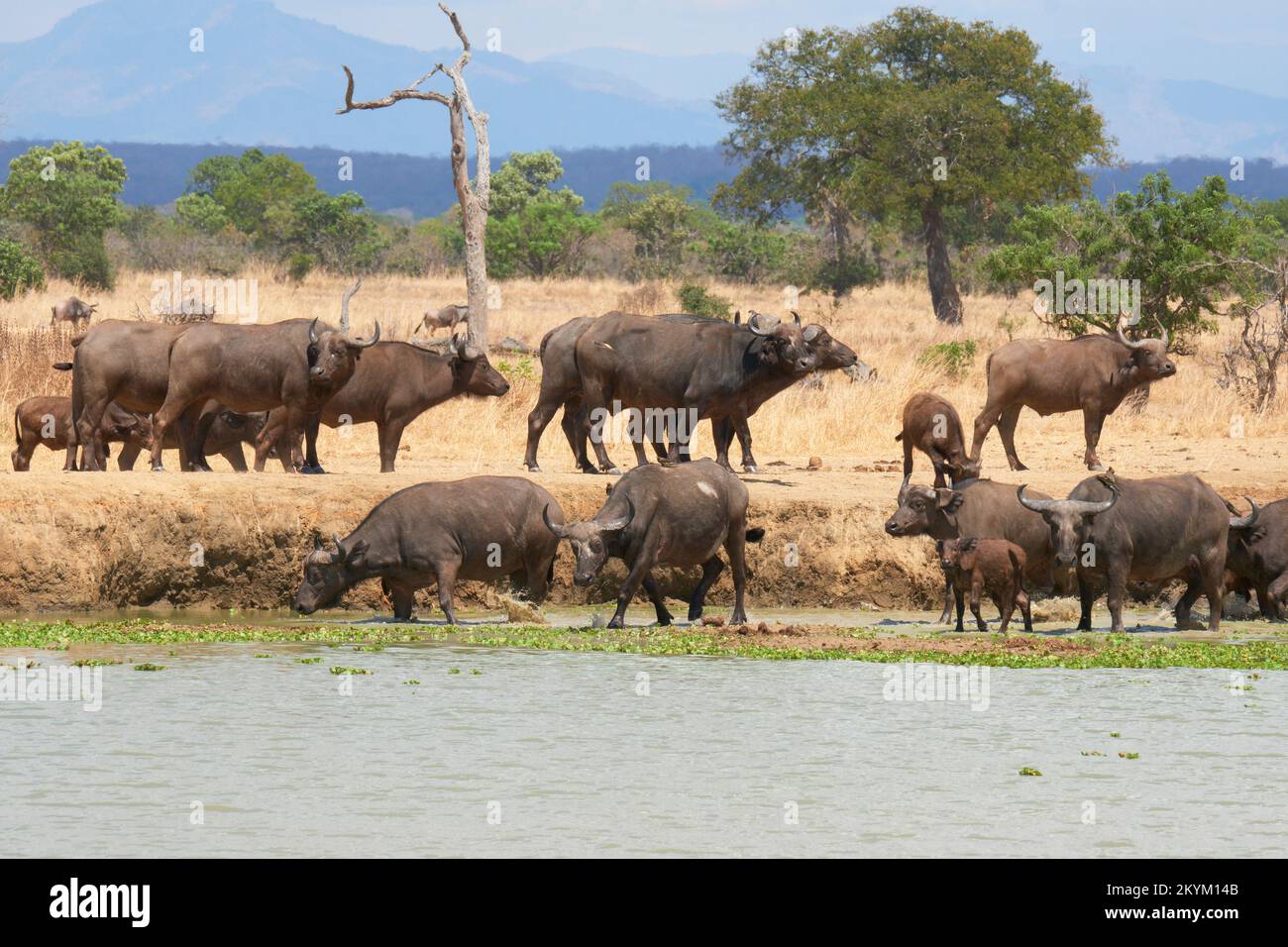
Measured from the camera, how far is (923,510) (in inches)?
631

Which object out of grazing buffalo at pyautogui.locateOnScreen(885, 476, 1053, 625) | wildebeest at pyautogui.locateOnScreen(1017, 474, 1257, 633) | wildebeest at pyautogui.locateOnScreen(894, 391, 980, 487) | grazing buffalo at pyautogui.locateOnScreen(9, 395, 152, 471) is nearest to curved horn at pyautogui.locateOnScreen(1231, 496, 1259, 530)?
wildebeest at pyautogui.locateOnScreen(1017, 474, 1257, 633)

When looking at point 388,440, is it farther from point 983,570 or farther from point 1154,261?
point 1154,261

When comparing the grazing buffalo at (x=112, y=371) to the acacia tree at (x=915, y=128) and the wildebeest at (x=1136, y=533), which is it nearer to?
the wildebeest at (x=1136, y=533)

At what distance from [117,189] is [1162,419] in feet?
153

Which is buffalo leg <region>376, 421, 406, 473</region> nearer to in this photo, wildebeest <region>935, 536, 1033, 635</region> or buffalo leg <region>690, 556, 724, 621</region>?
buffalo leg <region>690, 556, 724, 621</region>

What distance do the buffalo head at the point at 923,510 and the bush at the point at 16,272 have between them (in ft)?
83.0

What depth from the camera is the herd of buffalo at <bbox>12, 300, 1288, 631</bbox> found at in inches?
601

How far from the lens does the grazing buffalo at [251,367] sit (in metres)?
18.8

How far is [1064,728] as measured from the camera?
37.2 ft

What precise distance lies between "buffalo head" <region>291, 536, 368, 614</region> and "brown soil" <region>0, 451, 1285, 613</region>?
5.00ft

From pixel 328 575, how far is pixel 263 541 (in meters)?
1.74

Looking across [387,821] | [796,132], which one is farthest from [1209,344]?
[387,821]

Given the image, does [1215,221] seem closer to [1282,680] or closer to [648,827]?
[1282,680]

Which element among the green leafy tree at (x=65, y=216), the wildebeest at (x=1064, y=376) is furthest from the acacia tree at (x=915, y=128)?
the wildebeest at (x=1064, y=376)
